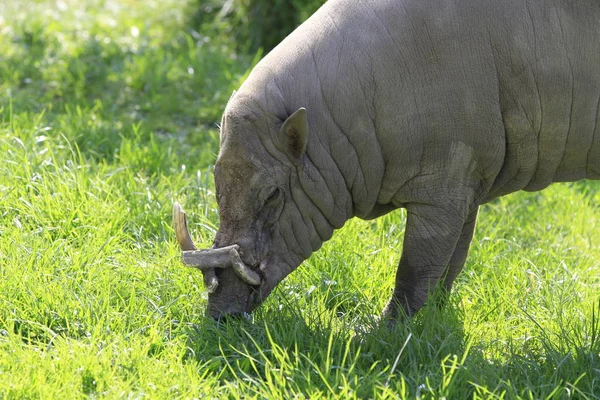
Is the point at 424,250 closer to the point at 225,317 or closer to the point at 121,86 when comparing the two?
the point at 225,317

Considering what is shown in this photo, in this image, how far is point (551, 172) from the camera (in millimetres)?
5152

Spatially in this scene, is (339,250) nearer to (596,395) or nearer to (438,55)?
(438,55)

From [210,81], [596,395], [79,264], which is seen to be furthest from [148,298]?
[210,81]

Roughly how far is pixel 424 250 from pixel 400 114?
2.39ft

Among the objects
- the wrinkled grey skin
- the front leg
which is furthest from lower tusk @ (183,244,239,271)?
the front leg

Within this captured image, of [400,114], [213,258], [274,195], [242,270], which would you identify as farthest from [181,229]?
[400,114]

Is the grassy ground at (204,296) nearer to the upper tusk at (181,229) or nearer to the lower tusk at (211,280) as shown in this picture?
the lower tusk at (211,280)

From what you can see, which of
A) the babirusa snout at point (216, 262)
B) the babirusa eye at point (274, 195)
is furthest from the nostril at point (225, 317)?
the babirusa eye at point (274, 195)

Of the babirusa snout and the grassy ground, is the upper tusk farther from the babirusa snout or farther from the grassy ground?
the grassy ground

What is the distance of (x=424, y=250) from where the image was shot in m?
5.02

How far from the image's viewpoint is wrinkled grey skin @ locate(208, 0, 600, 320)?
4801mm

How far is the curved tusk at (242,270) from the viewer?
477 cm

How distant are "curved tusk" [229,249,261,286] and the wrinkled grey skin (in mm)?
64

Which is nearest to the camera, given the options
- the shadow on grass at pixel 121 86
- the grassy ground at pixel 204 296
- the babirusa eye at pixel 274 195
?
the grassy ground at pixel 204 296
